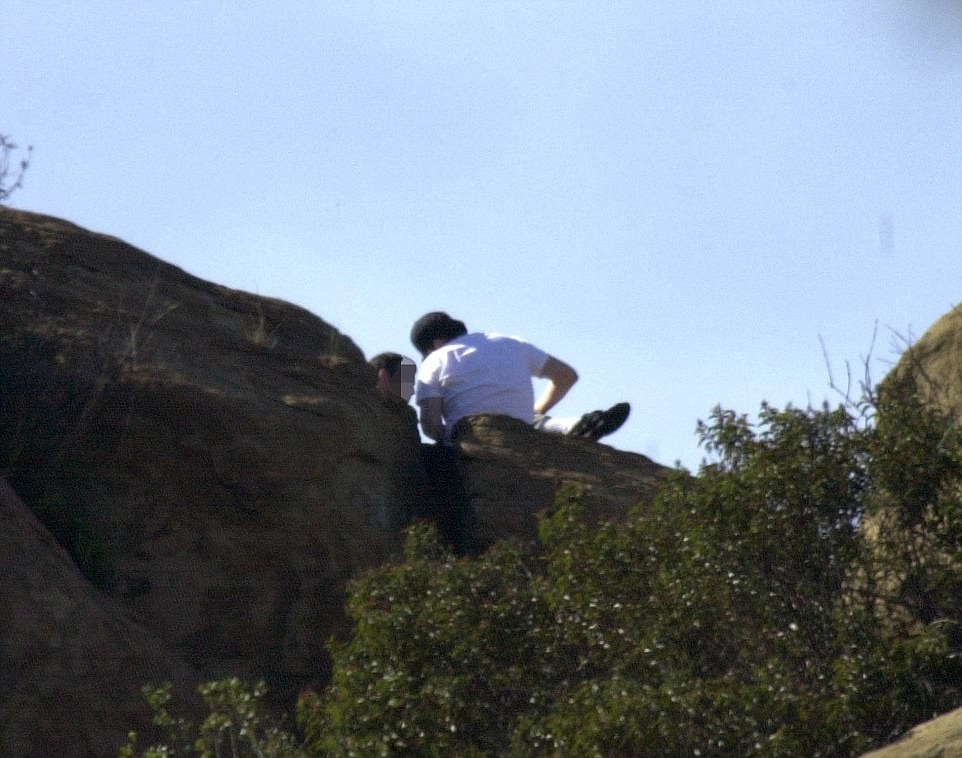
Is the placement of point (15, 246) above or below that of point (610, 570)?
above

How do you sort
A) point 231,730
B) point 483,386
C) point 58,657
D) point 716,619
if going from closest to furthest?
point 716,619 < point 231,730 < point 58,657 < point 483,386

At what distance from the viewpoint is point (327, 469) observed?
9008 millimetres

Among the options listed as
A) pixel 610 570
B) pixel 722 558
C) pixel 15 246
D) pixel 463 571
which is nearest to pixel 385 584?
pixel 463 571

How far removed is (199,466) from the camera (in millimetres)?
8688

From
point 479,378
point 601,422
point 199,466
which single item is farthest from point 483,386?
point 199,466

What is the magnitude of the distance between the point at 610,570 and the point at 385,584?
769 mm

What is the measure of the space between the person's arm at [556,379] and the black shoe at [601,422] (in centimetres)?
38

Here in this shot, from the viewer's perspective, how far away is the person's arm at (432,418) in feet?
33.2

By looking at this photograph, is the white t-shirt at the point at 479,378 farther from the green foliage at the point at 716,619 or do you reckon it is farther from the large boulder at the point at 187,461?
the green foliage at the point at 716,619

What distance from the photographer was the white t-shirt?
10047mm

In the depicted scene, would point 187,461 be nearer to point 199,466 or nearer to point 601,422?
point 199,466

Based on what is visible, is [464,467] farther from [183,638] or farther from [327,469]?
[183,638]

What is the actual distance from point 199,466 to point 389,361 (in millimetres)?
2344

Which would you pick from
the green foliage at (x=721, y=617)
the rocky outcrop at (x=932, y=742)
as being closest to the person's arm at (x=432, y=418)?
the green foliage at (x=721, y=617)
